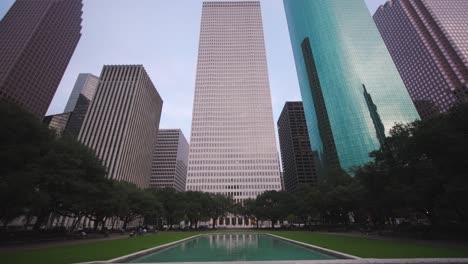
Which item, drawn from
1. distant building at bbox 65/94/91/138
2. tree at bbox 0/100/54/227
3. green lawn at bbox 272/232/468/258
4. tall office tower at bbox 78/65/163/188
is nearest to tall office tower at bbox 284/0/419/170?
green lawn at bbox 272/232/468/258

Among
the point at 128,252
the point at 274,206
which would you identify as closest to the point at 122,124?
the point at 274,206

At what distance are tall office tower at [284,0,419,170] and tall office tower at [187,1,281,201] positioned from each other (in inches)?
1111

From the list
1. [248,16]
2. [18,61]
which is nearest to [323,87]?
[248,16]

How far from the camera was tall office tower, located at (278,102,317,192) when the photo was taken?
16412 centimetres

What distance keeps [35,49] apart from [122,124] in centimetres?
5285

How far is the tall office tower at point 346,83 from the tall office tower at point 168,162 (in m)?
110

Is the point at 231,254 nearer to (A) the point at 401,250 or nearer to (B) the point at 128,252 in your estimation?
(B) the point at 128,252

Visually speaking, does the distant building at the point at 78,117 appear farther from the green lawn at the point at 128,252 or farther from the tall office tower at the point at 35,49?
the green lawn at the point at 128,252

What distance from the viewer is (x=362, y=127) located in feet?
317

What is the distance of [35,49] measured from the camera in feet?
349

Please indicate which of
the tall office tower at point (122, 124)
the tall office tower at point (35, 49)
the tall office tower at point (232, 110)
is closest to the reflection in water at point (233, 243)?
the tall office tower at point (232, 110)

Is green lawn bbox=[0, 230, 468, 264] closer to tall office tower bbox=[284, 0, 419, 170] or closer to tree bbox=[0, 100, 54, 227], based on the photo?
tree bbox=[0, 100, 54, 227]

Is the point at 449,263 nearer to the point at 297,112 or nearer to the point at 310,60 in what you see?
the point at 310,60

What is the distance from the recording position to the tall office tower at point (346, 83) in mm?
98062
